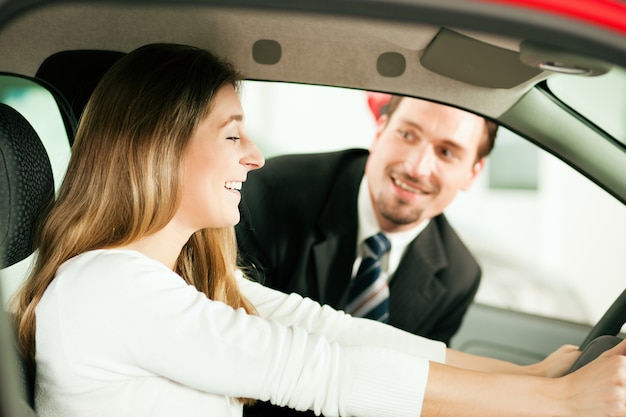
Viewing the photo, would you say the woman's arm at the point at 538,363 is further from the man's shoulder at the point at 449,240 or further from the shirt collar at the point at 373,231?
the man's shoulder at the point at 449,240

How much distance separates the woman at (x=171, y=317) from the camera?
41.7 inches

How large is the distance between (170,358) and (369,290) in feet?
4.00

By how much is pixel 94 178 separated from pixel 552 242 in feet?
20.0

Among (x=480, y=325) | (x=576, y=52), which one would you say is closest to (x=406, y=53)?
(x=576, y=52)

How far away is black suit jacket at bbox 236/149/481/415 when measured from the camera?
2.10 meters

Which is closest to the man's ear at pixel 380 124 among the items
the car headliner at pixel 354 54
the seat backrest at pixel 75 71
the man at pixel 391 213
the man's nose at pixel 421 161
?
the man at pixel 391 213

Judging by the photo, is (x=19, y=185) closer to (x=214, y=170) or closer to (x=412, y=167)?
(x=214, y=170)

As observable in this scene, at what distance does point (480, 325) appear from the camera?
2834 mm

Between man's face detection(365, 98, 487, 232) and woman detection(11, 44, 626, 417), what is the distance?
3.38 ft

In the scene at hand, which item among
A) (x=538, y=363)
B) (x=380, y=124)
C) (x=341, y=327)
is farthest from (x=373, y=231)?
(x=538, y=363)

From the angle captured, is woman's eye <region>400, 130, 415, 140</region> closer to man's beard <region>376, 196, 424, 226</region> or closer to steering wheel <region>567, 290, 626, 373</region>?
man's beard <region>376, 196, 424, 226</region>

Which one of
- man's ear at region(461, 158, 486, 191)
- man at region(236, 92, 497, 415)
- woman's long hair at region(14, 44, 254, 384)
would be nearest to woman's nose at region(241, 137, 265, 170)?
woman's long hair at region(14, 44, 254, 384)

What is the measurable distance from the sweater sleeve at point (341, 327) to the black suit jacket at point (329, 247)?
0.30 metres

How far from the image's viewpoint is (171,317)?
1060mm
